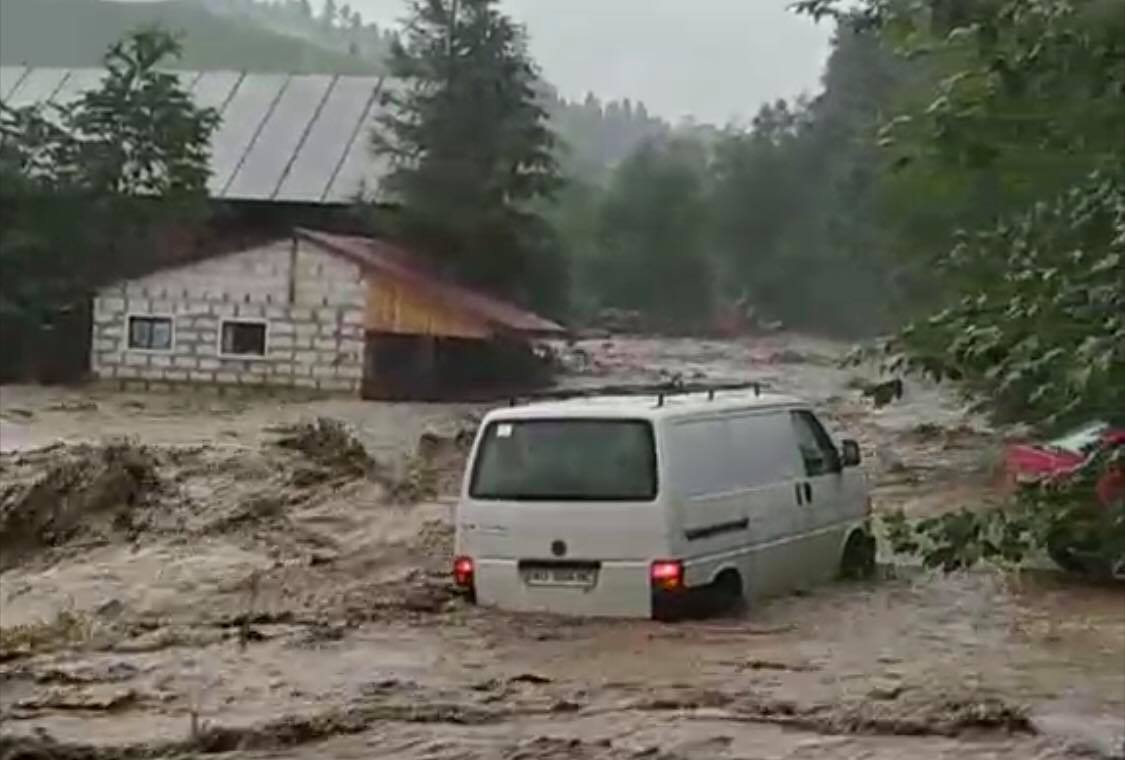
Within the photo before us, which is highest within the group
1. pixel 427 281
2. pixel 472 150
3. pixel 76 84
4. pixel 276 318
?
pixel 76 84

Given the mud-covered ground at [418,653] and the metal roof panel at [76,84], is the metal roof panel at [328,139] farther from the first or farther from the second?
the mud-covered ground at [418,653]

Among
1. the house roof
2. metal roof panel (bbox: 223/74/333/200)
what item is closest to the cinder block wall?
the house roof

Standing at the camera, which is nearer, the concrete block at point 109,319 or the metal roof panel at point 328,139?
the concrete block at point 109,319

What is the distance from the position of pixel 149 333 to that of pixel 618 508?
31533mm

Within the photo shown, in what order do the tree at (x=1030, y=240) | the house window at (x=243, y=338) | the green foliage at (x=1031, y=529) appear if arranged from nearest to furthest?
the tree at (x=1030, y=240) → the green foliage at (x=1031, y=529) → the house window at (x=243, y=338)

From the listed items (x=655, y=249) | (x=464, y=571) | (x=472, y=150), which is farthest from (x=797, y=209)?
(x=464, y=571)

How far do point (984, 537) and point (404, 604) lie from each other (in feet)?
19.0

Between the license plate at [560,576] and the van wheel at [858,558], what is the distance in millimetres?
2967

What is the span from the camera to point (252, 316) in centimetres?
4303

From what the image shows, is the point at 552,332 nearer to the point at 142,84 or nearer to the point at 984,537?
the point at 142,84

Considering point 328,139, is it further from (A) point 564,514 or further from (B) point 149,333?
(A) point 564,514

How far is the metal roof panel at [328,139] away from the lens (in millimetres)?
48938

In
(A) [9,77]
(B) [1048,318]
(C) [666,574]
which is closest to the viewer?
(B) [1048,318]

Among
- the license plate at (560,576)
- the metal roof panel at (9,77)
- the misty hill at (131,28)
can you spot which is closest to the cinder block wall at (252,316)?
the misty hill at (131,28)
